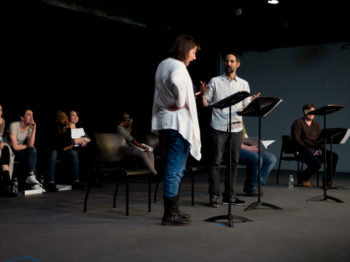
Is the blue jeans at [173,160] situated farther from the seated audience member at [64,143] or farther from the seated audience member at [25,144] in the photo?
the seated audience member at [64,143]

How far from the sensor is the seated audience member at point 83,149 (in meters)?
5.99

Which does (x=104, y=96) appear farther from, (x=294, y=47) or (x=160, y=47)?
(x=294, y=47)

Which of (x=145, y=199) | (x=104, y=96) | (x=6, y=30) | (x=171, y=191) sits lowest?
(x=145, y=199)

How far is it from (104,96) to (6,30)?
2.12m

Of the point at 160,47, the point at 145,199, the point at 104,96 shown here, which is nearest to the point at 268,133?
the point at 160,47

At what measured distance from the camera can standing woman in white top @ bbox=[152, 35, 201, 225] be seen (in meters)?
2.95

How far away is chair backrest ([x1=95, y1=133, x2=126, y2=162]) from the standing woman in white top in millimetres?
1020

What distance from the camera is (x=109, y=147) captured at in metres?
3.96

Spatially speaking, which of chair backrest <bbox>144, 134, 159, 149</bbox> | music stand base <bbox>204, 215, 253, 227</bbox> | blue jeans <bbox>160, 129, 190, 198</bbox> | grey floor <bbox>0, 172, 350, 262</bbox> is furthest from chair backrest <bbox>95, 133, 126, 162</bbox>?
chair backrest <bbox>144, 134, 159, 149</bbox>

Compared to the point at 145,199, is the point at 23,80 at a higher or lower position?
higher

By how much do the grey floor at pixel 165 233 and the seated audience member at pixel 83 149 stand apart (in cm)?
186

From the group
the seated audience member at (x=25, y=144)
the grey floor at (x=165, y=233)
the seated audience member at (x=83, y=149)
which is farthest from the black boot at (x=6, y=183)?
the seated audience member at (x=83, y=149)

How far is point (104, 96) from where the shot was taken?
25.0ft

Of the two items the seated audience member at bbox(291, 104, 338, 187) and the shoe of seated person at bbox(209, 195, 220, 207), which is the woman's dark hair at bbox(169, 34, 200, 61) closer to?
the shoe of seated person at bbox(209, 195, 220, 207)
